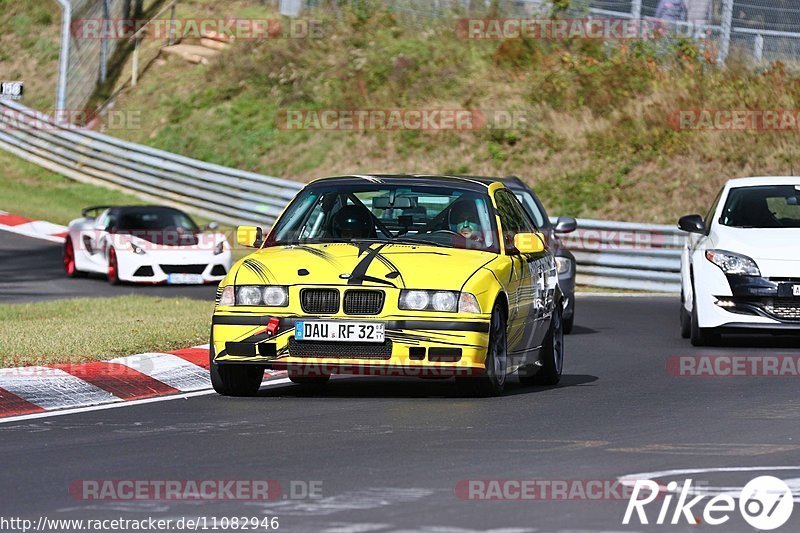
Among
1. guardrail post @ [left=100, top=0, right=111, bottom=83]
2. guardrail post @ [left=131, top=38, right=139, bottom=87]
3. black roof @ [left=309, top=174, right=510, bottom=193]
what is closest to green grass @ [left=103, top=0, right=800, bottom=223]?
guardrail post @ [left=131, top=38, right=139, bottom=87]

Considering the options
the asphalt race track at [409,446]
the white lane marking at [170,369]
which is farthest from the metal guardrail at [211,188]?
the white lane marking at [170,369]

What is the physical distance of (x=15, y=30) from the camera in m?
47.3

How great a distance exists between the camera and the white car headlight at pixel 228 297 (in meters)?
10.9

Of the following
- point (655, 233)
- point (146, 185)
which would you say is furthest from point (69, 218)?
point (655, 233)

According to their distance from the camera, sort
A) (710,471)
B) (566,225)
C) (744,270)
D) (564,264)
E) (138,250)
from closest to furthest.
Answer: (710,471) < (744,270) < (566,225) < (564,264) < (138,250)

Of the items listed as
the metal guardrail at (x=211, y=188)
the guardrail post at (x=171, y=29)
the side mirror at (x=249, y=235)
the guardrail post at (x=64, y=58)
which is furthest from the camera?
the guardrail post at (x=171, y=29)

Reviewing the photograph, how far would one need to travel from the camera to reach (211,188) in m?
33.4

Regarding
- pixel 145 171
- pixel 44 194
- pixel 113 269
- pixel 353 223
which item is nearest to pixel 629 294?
pixel 113 269

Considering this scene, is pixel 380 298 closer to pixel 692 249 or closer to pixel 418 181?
pixel 418 181

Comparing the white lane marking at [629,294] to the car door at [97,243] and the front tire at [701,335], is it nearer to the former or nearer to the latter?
the car door at [97,243]

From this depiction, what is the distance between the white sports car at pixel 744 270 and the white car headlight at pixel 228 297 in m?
6.21

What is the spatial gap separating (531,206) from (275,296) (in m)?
7.58

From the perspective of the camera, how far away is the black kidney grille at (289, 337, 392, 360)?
34.6 feet

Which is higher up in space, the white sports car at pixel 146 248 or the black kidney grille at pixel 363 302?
the black kidney grille at pixel 363 302
